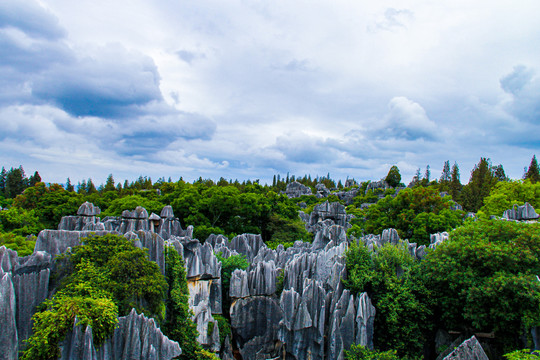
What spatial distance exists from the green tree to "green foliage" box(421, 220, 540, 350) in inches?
2829

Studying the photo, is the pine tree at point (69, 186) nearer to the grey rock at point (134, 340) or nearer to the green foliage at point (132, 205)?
the green foliage at point (132, 205)

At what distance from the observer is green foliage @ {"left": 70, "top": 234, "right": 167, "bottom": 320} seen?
10484 mm

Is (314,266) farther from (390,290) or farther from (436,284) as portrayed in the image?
(436,284)

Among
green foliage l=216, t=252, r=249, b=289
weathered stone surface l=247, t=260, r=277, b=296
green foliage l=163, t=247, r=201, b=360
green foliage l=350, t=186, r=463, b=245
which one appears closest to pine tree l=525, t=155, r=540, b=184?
green foliage l=350, t=186, r=463, b=245

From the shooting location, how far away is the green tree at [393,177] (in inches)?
3300

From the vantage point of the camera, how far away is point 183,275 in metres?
14.0

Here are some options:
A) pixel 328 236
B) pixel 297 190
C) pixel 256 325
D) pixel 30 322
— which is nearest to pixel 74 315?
pixel 30 322

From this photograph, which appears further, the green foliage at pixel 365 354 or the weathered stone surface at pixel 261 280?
the weathered stone surface at pixel 261 280

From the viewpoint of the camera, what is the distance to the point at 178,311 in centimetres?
1331

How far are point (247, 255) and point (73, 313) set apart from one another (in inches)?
548

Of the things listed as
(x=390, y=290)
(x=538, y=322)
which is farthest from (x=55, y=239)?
(x=538, y=322)

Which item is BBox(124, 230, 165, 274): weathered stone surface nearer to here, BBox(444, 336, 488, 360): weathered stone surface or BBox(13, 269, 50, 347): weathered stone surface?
BBox(13, 269, 50, 347): weathered stone surface

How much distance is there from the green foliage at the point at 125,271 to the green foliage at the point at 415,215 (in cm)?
1995

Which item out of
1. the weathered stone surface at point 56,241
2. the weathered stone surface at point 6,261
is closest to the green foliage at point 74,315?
the weathered stone surface at point 6,261
